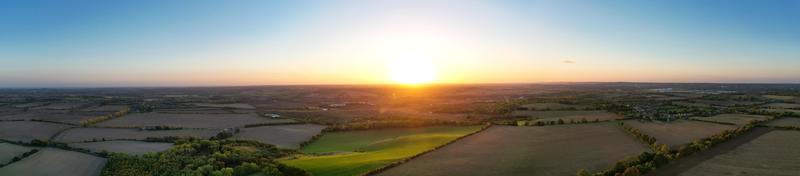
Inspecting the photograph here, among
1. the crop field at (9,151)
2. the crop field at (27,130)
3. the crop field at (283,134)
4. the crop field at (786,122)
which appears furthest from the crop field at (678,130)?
the crop field at (27,130)

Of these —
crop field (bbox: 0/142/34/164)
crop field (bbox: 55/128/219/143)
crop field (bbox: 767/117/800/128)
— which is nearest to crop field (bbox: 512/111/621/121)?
crop field (bbox: 767/117/800/128)

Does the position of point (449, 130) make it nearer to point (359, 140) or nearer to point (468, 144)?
point (359, 140)

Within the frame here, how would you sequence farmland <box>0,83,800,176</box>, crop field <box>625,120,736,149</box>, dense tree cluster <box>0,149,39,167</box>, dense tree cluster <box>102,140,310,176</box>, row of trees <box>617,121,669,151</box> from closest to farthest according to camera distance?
farmland <box>0,83,800,176</box>, dense tree cluster <box>102,140,310,176</box>, row of trees <box>617,121,669,151</box>, dense tree cluster <box>0,149,39,167</box>, crop field <box>625,120,736,149</box>

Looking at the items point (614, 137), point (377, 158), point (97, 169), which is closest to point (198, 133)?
point (97, 169)

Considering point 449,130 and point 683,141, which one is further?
point 449,130

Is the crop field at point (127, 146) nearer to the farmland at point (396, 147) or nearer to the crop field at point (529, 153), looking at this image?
the farmland at point (396, 147)

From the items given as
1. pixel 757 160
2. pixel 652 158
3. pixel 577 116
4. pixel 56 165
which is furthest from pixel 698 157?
pixel 577 116

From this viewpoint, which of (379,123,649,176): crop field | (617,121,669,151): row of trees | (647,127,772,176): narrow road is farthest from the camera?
(617,121,669,151): row of trees

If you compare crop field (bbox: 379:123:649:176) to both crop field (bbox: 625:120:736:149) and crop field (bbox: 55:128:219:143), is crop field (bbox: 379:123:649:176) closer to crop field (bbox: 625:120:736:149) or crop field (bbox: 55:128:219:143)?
crop field (bbox: 625:120:736:149)

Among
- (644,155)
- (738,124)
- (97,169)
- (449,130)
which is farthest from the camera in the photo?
(449,130)
